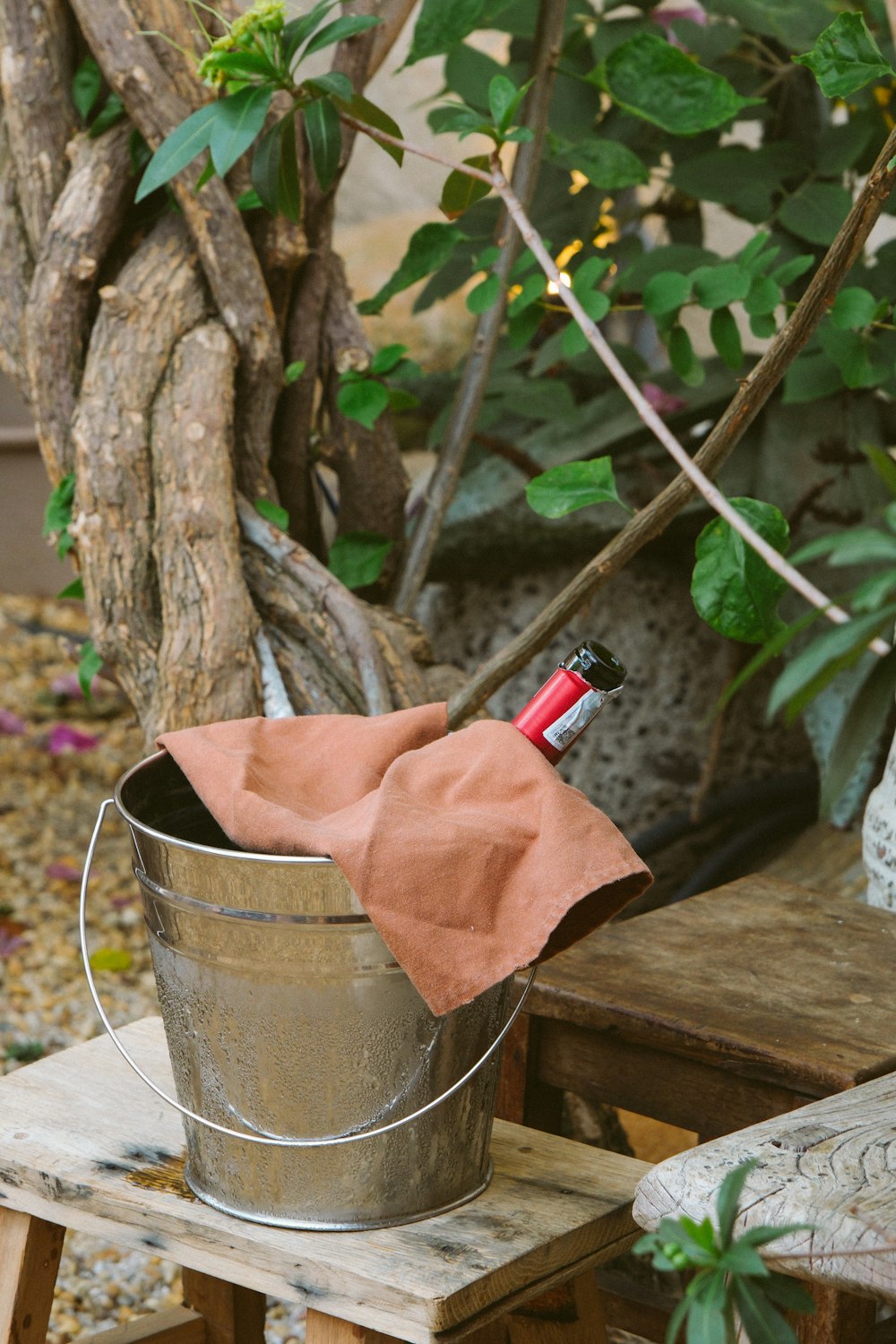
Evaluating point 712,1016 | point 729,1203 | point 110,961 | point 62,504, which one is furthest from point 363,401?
point 729,1203

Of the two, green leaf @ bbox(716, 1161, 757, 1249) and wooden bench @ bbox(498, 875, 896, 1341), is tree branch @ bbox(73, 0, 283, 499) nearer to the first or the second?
wooden bench @ bbox(498, 875, 896, 1341)

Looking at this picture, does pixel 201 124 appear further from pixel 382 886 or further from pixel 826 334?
pixel 826 334

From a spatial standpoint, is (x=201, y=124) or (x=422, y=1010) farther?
(x=201, y=124)

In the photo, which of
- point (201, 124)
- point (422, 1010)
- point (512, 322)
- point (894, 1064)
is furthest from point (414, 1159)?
point (512, 322)

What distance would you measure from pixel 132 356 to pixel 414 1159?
38.8 inches

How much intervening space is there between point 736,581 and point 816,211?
977 millimetres

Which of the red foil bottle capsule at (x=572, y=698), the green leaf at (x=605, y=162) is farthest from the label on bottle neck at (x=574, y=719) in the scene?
the green leaf at (x=605, y=162)

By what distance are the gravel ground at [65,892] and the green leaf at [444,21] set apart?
0.85m

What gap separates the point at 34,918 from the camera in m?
2.45

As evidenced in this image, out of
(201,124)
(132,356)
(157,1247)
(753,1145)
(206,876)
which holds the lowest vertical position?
(157,1247)

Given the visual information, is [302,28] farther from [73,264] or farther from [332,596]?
[332,596]

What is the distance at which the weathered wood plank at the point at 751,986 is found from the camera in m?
1.11

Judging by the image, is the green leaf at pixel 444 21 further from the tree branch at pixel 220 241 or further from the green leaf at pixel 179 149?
the green leaf at pixel 179 149

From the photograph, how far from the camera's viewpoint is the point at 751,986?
4.03ft
